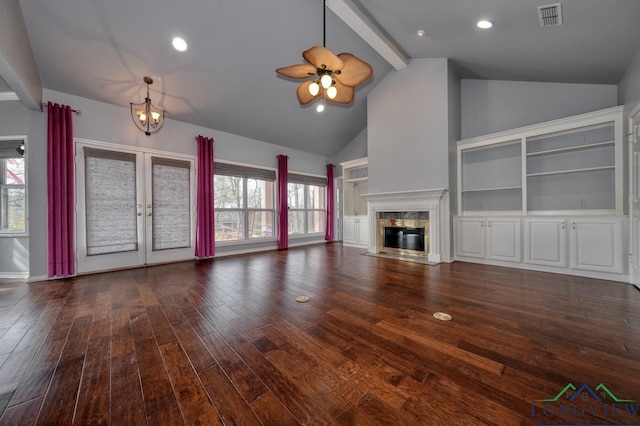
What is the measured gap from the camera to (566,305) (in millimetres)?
2316

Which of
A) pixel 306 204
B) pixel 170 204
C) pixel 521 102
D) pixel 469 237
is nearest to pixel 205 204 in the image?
pixel 170 204

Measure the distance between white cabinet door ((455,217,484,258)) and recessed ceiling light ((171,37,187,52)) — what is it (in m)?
5.29

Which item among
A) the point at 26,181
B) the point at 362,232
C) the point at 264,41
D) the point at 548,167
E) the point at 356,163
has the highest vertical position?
the point at 264,41

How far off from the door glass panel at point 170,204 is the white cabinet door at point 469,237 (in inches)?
→ 209

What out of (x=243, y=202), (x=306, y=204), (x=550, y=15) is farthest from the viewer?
(x=306, y=204)

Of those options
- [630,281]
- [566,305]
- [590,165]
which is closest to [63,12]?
[566,305]

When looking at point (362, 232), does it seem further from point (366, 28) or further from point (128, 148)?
point (128, 148)

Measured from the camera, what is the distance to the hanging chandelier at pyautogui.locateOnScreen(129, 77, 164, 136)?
148 inches

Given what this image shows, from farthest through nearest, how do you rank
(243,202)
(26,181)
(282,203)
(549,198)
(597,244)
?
1. (282,203)
2. (243,202)
3. (549,198)
4. (26,181)
5. (597,244)

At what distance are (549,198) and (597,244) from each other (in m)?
0.96

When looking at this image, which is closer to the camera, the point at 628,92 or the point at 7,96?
the point at 628,92

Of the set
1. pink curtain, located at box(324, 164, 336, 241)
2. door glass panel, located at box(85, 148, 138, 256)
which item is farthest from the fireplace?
door glass panel, located at box(85, 148, 138, 256)

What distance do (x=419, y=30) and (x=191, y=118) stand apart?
4301 mm

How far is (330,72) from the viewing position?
8.54 feet
